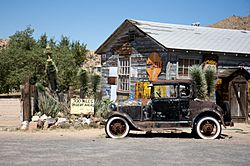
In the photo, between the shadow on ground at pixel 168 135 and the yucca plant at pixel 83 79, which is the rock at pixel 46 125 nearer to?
the shadow on ground at pixel 168 135

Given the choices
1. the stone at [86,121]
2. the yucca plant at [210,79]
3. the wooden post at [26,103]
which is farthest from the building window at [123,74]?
the wooden post at [26,103]

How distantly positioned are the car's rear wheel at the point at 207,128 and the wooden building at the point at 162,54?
Answer: 609cm

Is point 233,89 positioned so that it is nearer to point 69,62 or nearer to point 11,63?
point 69,62

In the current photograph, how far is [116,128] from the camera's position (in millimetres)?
11609

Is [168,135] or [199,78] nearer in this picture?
[168,135]

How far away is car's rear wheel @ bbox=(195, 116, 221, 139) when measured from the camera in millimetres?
11469

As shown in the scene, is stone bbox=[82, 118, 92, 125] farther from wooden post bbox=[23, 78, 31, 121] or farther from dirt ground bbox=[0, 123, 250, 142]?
wooden post bbox=[23, 78, 31, 121]

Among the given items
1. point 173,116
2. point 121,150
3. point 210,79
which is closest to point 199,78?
point 210,79

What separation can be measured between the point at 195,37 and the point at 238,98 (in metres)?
4.42

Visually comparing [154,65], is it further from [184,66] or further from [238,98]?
[238,98]

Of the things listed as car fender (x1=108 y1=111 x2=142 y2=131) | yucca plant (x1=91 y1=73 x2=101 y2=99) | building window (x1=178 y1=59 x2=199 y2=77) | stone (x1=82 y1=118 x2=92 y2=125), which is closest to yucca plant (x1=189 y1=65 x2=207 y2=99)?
building window (x1=178 y1=59 x2=199 y2=77)

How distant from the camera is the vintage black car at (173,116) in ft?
37.8

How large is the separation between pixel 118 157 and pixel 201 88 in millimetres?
9649

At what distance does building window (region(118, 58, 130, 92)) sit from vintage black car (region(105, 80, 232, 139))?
7.94 meters
